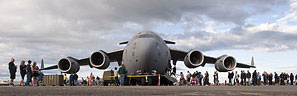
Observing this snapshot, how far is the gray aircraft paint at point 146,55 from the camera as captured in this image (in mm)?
17734

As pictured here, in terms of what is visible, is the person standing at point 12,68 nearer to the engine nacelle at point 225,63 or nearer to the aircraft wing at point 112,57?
the aircraft wing at point 112,57

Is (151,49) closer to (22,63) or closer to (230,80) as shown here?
(22,63)

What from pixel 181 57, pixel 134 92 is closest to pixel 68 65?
pixel 181 57

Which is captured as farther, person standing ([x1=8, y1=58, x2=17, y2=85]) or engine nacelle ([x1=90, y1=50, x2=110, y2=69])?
engine nacelle ([x1=90, y1=50, x2=110, y2=69])

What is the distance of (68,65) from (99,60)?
266 cm

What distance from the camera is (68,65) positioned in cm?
2212

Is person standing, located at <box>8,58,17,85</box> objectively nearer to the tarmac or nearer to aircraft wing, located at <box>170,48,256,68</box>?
the tarmac

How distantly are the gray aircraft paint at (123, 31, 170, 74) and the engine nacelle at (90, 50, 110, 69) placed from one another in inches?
59.1

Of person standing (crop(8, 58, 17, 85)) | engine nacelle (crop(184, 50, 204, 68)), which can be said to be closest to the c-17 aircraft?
engine nacelle (crop(184, 50, 204, 68))

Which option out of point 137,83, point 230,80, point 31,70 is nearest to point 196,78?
point 230,80

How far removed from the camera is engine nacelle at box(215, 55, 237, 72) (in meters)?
21.3

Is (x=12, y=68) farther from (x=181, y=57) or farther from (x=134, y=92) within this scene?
(x=181, y=57)

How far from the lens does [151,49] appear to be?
58.2 feet

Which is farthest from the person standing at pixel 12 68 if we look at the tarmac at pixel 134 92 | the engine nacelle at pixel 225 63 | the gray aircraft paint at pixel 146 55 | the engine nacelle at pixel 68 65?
the engine nacelle at pixel 225 63
